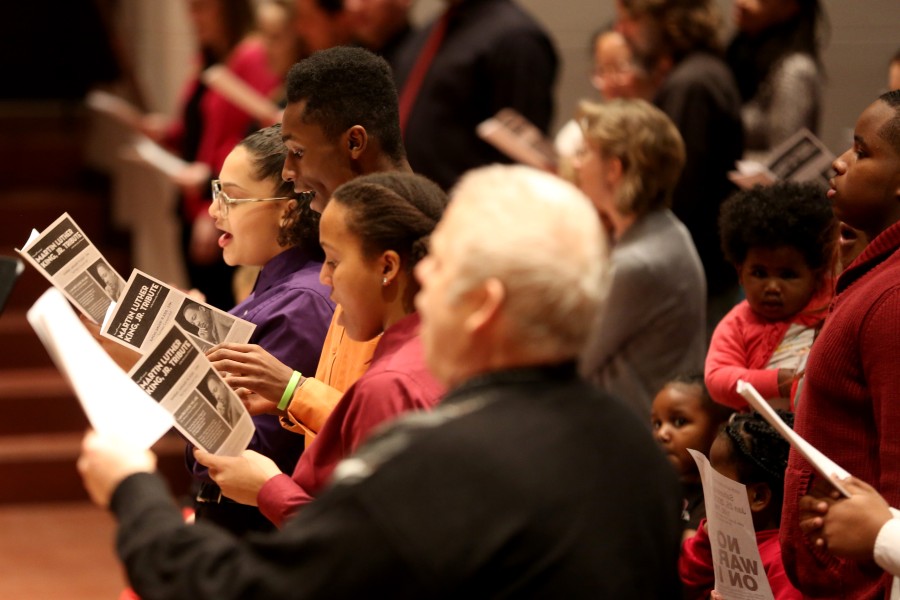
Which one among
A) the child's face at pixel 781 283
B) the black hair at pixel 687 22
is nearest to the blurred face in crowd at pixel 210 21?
the black hair at pixel 687 22

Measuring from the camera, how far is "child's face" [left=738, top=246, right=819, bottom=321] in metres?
3.10

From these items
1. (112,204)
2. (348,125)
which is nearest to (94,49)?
(112,204)

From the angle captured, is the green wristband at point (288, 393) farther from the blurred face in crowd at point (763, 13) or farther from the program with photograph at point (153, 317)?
the blurred face in crowd at point (763, 13)

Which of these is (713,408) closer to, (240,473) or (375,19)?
(240,473)

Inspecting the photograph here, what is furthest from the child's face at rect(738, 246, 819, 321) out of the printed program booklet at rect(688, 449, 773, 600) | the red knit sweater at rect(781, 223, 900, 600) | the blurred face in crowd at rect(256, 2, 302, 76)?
the blurred face in crowd at rect(256, 2, 302, 76)

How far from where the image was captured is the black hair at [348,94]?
271 cm

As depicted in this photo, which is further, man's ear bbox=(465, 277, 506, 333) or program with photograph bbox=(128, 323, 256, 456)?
program with photograph bbox=(128, 323, 256, 456)

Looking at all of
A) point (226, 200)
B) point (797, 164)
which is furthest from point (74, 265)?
point (797, 164)

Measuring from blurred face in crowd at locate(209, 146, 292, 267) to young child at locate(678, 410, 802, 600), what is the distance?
3.29ft

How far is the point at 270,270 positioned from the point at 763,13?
8.33ft

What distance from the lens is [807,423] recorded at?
7.68ft

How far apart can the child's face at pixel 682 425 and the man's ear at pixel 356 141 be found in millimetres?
1034

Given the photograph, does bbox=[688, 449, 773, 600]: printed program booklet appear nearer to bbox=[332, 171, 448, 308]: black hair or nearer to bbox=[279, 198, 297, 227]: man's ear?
bbox=[332, 171, 448, 308]: black hair

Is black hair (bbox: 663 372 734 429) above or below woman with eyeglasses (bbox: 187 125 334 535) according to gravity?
below
